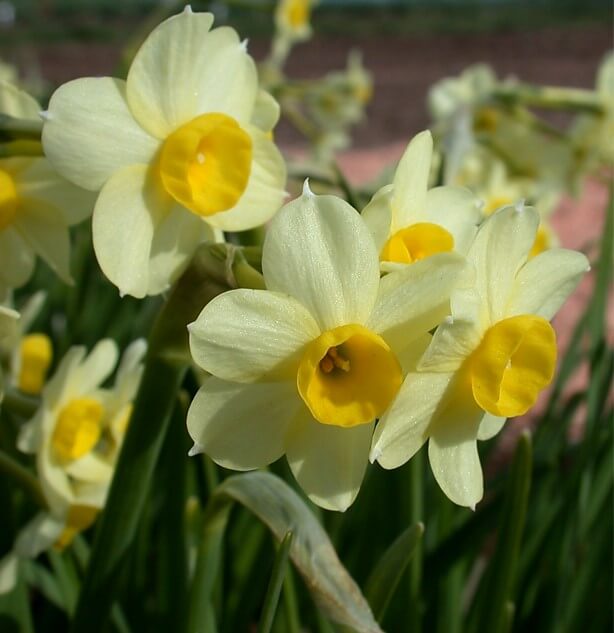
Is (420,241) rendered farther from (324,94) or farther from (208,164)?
(324,94)

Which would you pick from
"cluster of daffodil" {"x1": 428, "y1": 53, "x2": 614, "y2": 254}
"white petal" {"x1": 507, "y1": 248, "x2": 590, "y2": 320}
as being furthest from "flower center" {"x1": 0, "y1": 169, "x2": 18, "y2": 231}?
"cluster of daffodil" {"x1": 428, "y1": 53, "x2": 614, "y2": 254}

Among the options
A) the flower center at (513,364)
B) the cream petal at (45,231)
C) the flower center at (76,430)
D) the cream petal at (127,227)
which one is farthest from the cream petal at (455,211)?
the flower center at (76,430)

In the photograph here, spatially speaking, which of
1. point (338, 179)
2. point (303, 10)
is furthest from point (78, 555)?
point (303, 10)

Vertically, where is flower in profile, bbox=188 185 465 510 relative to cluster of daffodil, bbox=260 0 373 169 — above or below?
above

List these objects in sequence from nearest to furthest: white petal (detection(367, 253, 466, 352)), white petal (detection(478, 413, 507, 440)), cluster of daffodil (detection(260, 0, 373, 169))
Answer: white petal (detection(367, 253, 466, 352)) → white petal (detection(478, 413, 507, 440)) → cluster of daffodil (detection(260, 0, 373, 169))

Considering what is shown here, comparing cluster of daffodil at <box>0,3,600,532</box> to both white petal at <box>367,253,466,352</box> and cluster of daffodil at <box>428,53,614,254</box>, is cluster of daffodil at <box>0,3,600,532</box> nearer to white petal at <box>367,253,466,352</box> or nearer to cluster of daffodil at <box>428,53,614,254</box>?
white petal at <box>367,253,466,352</box>

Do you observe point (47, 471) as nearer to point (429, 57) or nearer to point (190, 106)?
point (190, 106)

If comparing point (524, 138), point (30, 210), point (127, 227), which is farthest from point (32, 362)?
point (524, 138)
